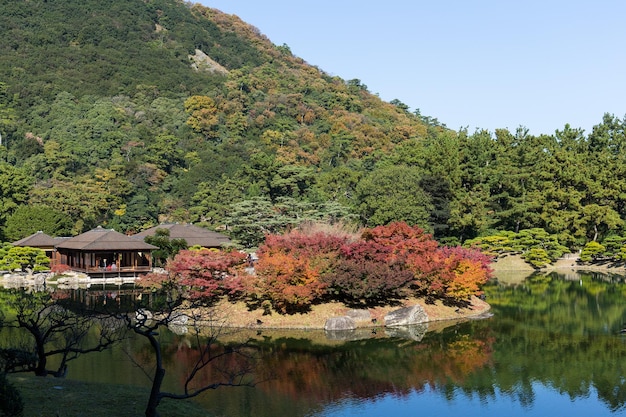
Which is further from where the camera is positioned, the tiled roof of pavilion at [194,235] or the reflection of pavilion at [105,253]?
the tiled roof of pavilion at [194,235]

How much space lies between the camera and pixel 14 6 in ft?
316

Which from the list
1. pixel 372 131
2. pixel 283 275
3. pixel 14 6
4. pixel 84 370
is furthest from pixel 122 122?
pixel 84 370

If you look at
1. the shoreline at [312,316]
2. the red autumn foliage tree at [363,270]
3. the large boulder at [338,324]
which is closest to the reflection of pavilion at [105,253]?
the shoreline at [312,316]

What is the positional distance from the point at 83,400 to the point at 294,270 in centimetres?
1069

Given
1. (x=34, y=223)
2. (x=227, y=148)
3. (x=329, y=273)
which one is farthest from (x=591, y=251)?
(x=227, y=148)

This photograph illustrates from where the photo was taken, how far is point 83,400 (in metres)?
10.5


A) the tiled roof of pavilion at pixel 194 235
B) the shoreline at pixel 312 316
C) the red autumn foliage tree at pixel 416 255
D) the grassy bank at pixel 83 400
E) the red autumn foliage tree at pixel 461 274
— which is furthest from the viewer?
the tiled roof of pavilion at pixel 194 235

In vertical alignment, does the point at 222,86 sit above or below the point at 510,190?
above

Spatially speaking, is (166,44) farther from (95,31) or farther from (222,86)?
(222,86)

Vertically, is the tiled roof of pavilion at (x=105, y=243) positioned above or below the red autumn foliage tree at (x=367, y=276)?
above

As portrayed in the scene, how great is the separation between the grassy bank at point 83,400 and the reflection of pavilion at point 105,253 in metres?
21.9

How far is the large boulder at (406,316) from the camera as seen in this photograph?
69.7 ft

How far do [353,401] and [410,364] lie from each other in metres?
3.60

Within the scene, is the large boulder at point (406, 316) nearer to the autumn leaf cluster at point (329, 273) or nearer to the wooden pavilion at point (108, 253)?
the autumn leaf cluster at point (329, 273)
